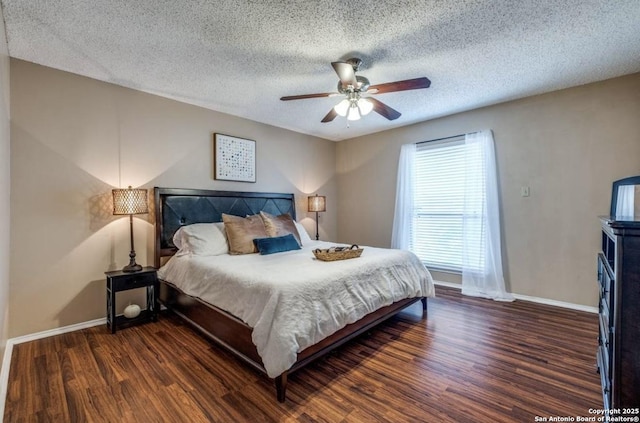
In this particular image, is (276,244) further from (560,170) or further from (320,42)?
(560,170)

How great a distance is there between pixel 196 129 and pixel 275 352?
2.98 metres

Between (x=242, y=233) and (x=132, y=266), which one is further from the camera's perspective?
(x=242, y=233)

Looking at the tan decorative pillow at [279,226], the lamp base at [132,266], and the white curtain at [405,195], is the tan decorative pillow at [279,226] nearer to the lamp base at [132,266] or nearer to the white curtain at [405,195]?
the lamp base at [132,266]

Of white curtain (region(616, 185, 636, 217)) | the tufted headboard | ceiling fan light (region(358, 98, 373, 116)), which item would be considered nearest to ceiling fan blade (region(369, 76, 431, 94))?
ceiling fan light (region(358, 98, 373, 116))

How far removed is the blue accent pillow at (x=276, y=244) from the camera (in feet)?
9.99

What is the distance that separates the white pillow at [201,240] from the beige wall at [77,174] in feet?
1.49

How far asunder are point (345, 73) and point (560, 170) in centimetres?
282

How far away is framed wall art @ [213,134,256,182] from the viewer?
12.4 feet

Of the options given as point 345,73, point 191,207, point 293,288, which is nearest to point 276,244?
point 191,207

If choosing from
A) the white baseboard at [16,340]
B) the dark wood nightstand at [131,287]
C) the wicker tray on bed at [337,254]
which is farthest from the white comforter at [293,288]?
the white baseboard at [16,340]

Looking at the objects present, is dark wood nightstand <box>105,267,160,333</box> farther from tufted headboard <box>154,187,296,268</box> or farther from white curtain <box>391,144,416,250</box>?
white curtain <box>391,144,416,250</box>

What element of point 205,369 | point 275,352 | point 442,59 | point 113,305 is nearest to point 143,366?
point 205,369

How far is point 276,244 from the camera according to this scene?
10.3 feet

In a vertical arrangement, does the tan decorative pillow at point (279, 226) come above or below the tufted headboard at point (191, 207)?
below
